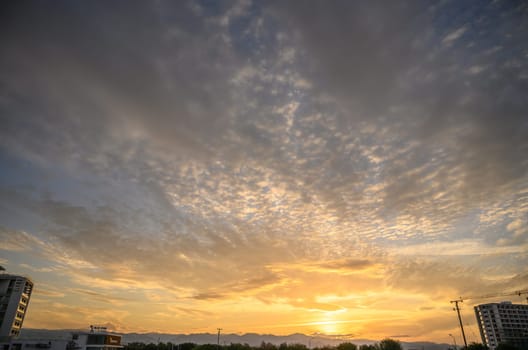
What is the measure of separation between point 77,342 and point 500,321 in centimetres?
19148

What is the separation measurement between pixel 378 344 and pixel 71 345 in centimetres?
10029

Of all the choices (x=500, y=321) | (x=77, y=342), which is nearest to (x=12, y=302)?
(x=77, y=342)

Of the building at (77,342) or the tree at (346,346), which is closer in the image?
the building at (77,342)

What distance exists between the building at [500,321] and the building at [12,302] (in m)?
209

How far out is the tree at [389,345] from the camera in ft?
341

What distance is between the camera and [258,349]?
12862 cm

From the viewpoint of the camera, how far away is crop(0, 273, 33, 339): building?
94750 mm

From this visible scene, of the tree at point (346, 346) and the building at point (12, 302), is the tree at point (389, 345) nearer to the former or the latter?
the tree at point (346, 346)

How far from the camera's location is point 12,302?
321ft

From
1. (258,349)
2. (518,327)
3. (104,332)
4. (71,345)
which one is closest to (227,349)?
(258,349)

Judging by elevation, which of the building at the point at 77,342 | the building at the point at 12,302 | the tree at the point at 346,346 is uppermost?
the building at the point at 12,302

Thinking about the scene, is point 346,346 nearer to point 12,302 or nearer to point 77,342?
point 77,342

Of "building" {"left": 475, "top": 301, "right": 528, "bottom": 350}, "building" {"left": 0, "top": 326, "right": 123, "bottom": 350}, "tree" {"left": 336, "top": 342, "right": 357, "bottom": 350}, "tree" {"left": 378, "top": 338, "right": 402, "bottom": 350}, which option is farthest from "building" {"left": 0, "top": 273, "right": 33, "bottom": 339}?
"building" {"left": 475, "top": 301, "right": 528, "bottom": 350}

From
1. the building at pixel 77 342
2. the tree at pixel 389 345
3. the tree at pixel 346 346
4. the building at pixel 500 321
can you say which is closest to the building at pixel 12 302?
the building at pixel 77 342
